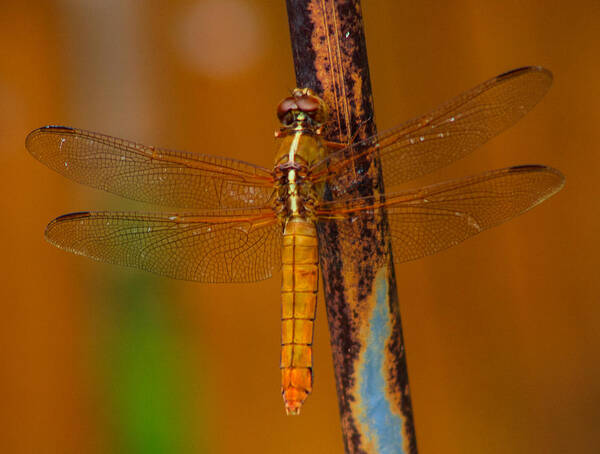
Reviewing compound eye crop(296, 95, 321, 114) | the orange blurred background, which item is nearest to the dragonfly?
compound eye crop(296, 95, 321, 114)

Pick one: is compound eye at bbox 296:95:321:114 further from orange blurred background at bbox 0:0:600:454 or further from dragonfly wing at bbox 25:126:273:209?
orange blurred background at bbox 0:0:600:454

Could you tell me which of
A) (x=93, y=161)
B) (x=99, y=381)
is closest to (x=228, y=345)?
(x=99, y=381)

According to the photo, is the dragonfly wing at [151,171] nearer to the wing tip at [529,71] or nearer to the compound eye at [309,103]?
the compound eye at [309,103]

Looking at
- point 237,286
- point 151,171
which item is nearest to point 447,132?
point 151,171

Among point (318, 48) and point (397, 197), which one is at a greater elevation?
point (318, 48)

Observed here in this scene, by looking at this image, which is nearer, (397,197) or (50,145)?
(397,197)

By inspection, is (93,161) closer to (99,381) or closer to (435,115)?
(435,115)

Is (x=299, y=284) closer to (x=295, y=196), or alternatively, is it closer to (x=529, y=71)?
(x=295, y=196)
